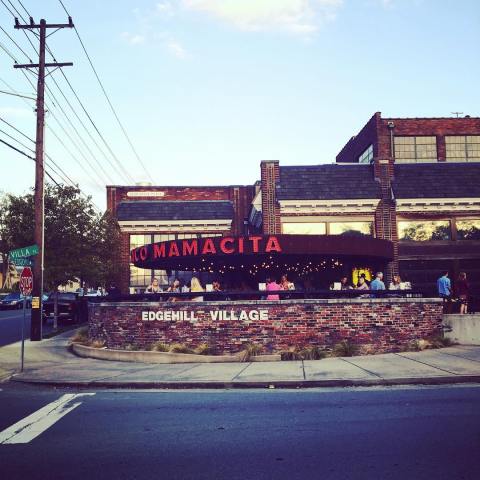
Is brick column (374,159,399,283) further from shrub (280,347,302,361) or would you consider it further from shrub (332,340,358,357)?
Answer: shrub (280,347,302,361)

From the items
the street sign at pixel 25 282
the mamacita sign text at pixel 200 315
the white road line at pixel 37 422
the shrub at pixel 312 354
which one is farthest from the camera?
the mamacita sign text at pixel 200 315

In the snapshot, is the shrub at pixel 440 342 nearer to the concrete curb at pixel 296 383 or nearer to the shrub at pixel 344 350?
the shrub at pixel 344 350

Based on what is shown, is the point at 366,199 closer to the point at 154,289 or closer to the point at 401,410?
the point at 154,289

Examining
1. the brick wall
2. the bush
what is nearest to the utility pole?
the bush

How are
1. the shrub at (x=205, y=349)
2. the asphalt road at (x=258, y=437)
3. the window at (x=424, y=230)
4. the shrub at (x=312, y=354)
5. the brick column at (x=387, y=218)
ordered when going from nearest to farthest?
1. the asphalt road at (x=258, y=437)
2. the shrub at (x=312, y=354)
3. the shrub at (x=205, y=349)
4. the brick column at (x=387, y=218)
5. the window at (x=424, y=230)

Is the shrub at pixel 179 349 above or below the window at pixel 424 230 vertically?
below

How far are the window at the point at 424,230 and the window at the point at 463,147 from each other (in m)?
7.74

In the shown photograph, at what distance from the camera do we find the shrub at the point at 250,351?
1374 centimetres

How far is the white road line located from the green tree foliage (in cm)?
1762

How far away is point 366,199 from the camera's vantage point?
84.5 ft

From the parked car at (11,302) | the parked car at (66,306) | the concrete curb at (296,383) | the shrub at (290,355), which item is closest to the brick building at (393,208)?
the shrub at (290,355)

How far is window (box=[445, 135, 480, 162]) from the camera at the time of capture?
1249 inches

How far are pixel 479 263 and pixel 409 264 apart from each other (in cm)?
347

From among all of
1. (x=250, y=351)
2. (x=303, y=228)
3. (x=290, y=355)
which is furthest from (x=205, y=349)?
(x=303, y=228)
